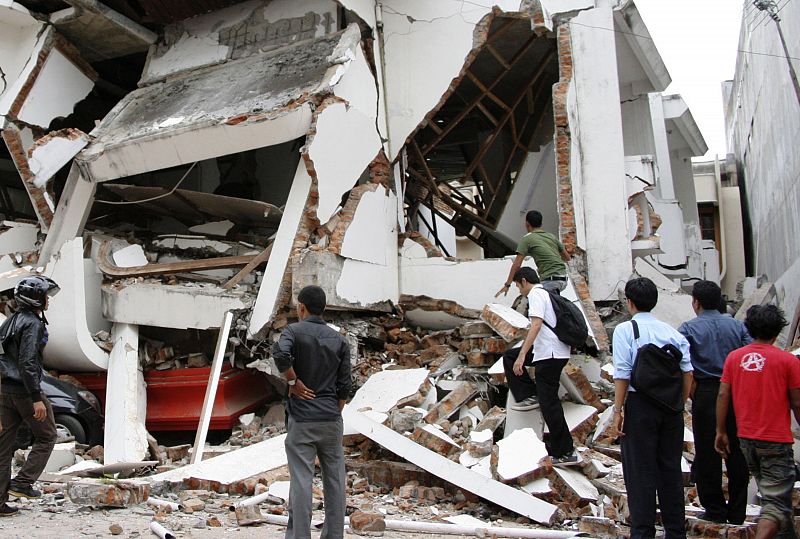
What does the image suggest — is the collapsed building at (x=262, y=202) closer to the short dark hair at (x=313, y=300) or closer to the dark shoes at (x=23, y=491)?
the dark shoes at (x=23, y=491)

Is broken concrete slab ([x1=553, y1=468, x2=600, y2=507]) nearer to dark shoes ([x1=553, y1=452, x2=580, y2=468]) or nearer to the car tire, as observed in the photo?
dark shoes ([x1=553, y1=452, x2=580, y2=468])

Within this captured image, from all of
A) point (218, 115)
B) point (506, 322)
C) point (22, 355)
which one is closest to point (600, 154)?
point (506, 322)

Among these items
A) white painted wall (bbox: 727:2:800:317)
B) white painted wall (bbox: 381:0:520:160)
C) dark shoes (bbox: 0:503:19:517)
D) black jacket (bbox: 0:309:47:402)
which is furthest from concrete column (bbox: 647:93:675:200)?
dark shoes (bbox: 0:503:19:517)

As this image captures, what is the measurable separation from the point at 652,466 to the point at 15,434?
382 centimetres

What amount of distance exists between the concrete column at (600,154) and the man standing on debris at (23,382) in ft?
19.6

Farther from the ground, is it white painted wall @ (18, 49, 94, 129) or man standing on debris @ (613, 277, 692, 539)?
white painted wall @ (18, 49, 94, 129)

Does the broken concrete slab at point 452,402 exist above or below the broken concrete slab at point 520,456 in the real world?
above

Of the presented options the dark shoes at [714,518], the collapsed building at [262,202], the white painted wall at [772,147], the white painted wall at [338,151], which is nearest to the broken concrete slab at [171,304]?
the collapsed building at [262,202]

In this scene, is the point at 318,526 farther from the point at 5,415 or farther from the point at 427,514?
the point at 5,415

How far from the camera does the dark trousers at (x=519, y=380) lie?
5.57m

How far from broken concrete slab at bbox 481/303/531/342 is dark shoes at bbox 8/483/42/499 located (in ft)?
12.5

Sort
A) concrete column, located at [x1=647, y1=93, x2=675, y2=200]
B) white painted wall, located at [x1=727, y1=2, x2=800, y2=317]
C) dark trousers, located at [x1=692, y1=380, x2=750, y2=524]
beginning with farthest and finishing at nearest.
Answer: concrete column, located at [x1=647, y1=93, x2=675, y2=200], white painted wall, located at [x1=727, y1=2, x2=800, y2=317], dark trousers, located at [x1=692, y1=380, x2=750, y2=524]

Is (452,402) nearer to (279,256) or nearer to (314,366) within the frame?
(279,256)

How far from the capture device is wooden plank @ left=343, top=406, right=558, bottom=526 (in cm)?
454
